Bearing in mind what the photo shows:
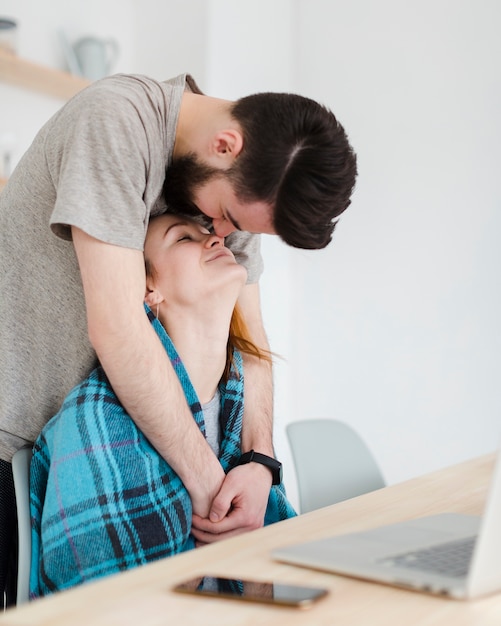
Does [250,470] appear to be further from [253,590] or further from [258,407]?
[253,590]

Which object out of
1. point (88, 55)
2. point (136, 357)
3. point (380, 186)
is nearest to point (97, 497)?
point (136, 357)

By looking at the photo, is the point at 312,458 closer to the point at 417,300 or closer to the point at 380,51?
the point at 417,300

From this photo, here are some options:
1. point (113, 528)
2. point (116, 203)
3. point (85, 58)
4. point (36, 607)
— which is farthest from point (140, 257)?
point (85, 58)

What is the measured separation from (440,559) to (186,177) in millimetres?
797

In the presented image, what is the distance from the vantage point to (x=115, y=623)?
0.63m

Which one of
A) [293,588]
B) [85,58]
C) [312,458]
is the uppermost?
[85,58]

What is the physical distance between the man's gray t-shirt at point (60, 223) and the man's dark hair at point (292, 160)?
139 millimetres

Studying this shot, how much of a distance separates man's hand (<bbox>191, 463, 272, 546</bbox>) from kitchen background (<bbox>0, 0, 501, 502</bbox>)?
1.95 metres

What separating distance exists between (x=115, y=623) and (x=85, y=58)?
2.89 meters

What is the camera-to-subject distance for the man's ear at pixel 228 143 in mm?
1294

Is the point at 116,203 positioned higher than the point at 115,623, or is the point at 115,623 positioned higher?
the point at 116,203

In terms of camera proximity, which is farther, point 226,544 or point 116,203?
point 116,203

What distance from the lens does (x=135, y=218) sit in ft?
3.94

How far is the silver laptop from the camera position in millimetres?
651
